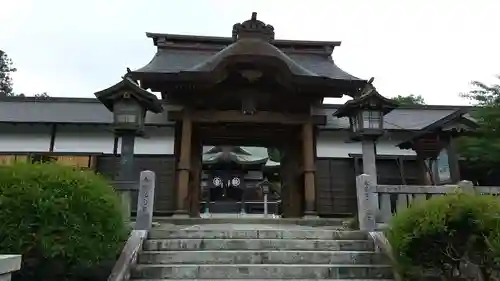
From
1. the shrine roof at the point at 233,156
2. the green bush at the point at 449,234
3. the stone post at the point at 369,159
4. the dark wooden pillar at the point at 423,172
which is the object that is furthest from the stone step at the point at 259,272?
the shrine roof at the point at 233,156

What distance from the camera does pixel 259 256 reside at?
5.72 meters

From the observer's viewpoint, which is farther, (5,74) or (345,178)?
(5,74)

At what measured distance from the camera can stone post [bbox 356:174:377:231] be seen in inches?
255

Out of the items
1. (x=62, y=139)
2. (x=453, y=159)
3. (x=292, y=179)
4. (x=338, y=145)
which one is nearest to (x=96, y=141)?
(x=62, y=139)

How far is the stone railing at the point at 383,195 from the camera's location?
645 centimetres

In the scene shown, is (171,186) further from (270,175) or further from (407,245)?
(270,175)

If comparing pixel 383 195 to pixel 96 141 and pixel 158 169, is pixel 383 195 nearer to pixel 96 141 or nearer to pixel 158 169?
pixel 158 169

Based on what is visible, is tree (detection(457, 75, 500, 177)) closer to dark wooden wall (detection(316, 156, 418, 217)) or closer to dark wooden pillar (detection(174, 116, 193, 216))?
dark wooden wall (detection(316, 156, 418, 217))

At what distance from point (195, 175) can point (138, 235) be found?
452 centimetres

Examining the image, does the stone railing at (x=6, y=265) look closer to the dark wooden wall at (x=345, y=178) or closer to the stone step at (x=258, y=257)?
the stone step at (x=258, y=257)

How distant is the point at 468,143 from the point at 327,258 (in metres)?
5.22

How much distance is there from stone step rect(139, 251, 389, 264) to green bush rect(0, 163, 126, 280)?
100cm

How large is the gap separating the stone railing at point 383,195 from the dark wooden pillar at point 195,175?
15.7 feet

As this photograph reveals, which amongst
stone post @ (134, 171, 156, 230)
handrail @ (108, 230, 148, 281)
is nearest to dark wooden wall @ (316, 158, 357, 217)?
stone post @ (134, 171, 156, 230)
